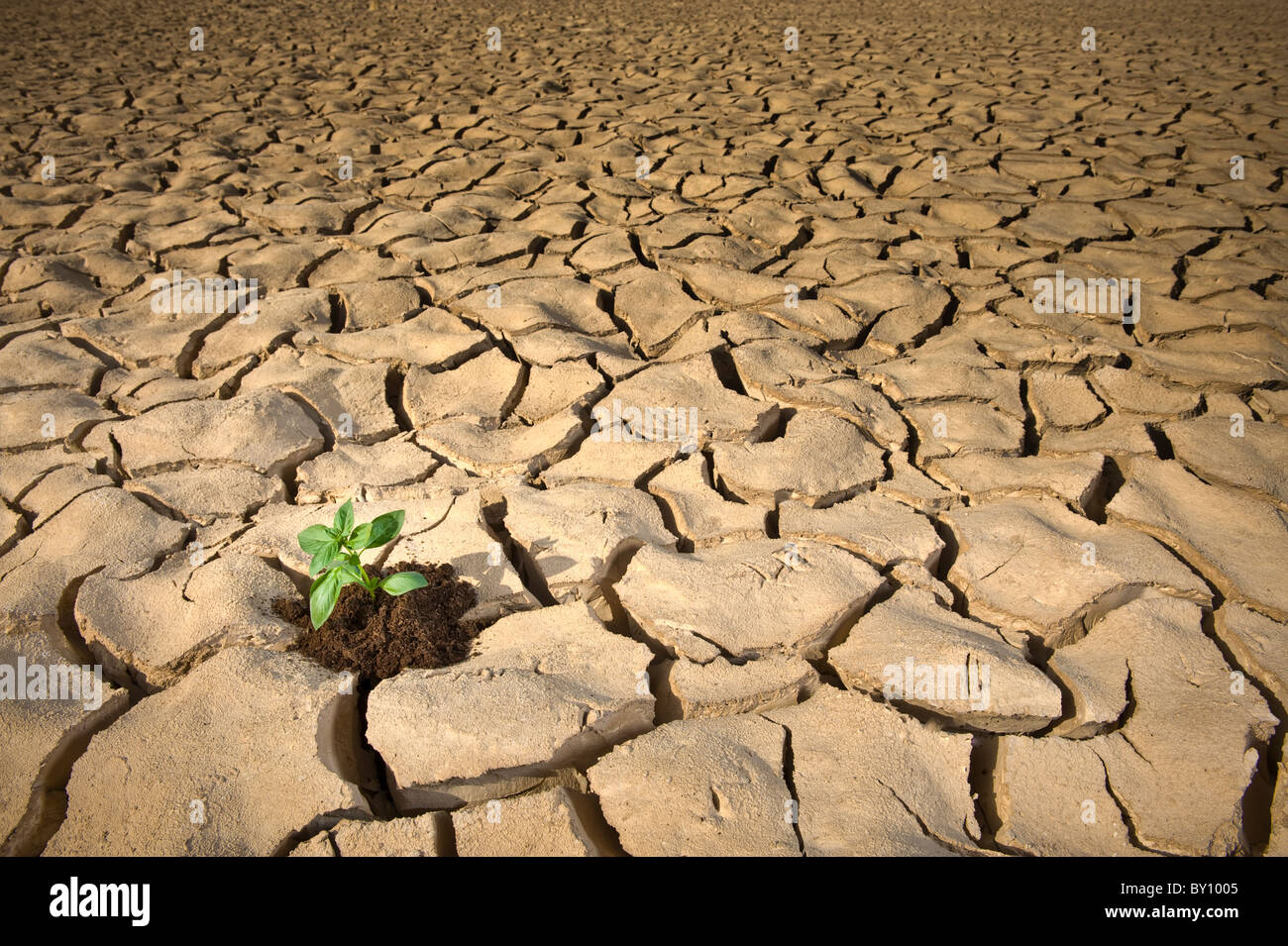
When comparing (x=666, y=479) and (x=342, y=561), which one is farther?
(x=666, y=479)

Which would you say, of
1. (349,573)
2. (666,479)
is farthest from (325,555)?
(666,479)

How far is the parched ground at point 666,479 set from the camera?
1.28 meters

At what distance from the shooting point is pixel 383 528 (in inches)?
60.1

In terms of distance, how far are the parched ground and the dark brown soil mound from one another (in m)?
0.05

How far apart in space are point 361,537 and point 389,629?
7.5 inches

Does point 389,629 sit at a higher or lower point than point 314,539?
lower

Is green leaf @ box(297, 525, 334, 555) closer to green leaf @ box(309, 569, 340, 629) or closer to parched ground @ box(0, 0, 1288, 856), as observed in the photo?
green leaf @ box(309, 569, 340, 629)

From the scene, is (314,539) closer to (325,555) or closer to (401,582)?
(325,555)

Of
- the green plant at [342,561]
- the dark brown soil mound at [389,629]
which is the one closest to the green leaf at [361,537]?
the green plant at [342,561]

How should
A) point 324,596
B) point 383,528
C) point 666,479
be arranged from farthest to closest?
point 666,479 < point 383,528 < point 324,596

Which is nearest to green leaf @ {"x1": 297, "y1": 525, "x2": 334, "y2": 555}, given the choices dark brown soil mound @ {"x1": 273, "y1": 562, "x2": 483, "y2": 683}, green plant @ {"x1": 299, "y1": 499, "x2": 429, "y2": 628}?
green plant @ {"x1": 299, "y1": 499, "x2": 429, "y2": 628}

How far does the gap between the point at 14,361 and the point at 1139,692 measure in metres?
3.17

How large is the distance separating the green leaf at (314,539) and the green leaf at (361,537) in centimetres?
4

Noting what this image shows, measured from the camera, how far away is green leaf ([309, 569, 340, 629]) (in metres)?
1.41
